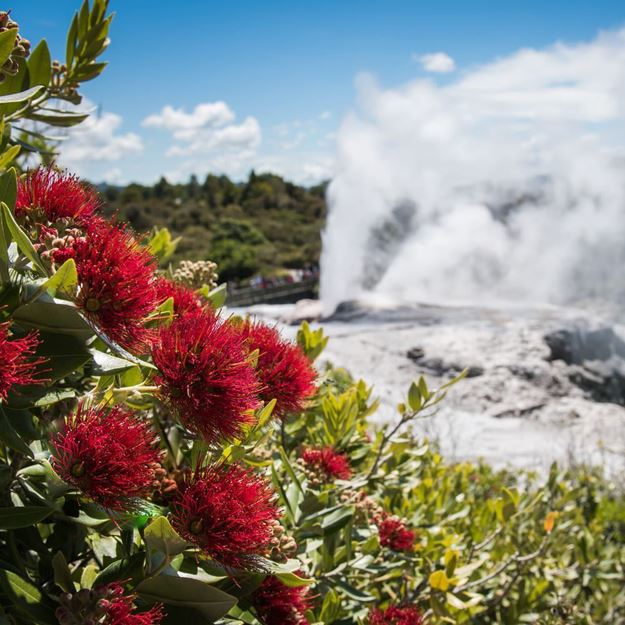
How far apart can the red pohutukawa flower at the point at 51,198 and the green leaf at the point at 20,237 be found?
0.17m

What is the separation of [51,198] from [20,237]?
214 mm

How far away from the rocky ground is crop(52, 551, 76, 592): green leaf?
188 inches

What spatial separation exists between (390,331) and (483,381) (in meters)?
1.76

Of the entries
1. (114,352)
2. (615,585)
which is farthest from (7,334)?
(615,585)

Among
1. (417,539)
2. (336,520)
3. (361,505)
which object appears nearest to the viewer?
(336,520)

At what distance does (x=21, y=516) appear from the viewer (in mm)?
696

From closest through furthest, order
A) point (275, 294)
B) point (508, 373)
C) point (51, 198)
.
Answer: point (51, 198)
point (508, 373)
point (275, 294)

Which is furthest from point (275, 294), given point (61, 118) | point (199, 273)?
point (61, 118)

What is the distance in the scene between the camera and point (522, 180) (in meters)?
16.2

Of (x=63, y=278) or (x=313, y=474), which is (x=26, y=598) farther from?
(x=313, y=474)

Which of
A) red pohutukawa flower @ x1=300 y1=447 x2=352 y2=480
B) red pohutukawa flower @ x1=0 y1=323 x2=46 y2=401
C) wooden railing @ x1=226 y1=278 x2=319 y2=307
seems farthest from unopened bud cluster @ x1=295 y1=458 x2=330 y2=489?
wooden railing @ x1=226 y1=278 x2=319 y2=307

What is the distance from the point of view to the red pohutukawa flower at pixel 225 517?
0.75 m

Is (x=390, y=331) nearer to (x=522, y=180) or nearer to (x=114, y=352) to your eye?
(x=114, y=352)

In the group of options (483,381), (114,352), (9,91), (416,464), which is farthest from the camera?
(483,381)
